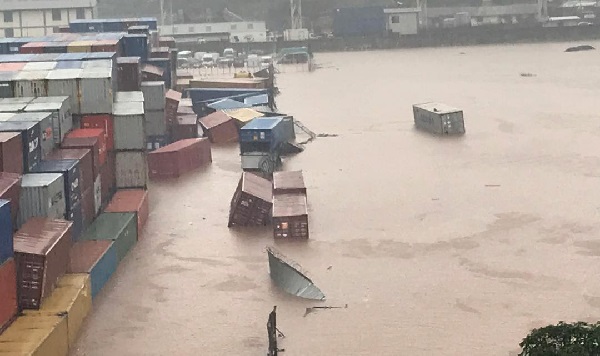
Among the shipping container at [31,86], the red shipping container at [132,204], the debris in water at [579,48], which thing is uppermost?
the debris in water at [579,48]

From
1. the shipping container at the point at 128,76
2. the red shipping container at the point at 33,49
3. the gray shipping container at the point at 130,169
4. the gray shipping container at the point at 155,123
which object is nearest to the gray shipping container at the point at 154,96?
the gray shipping container at the point at 155,123

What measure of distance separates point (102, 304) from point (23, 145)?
4.56m

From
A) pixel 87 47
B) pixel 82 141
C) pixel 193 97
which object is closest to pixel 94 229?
pixel 82 141

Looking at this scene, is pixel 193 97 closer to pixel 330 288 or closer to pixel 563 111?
pixel 563 111

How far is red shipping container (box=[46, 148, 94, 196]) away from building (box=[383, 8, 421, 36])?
281 ft

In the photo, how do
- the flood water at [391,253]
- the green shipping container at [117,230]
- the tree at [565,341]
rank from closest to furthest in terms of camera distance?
the tree at [565,341] < the flood water at [391,253] < the green shipping container at [117,230]

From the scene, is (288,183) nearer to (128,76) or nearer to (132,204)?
(132,204)

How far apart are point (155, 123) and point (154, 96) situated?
48.0 inches

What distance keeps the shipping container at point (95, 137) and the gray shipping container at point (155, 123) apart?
10.3 m

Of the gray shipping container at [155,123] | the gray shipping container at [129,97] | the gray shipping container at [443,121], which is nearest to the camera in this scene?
the gray shipping container at [129,97]

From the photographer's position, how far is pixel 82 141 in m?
25.0

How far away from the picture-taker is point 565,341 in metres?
11.3

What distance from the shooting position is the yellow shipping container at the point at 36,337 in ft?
50.0

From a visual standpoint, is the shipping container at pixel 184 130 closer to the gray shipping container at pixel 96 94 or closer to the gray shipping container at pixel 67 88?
the gray shipping container at pixel 67 88
